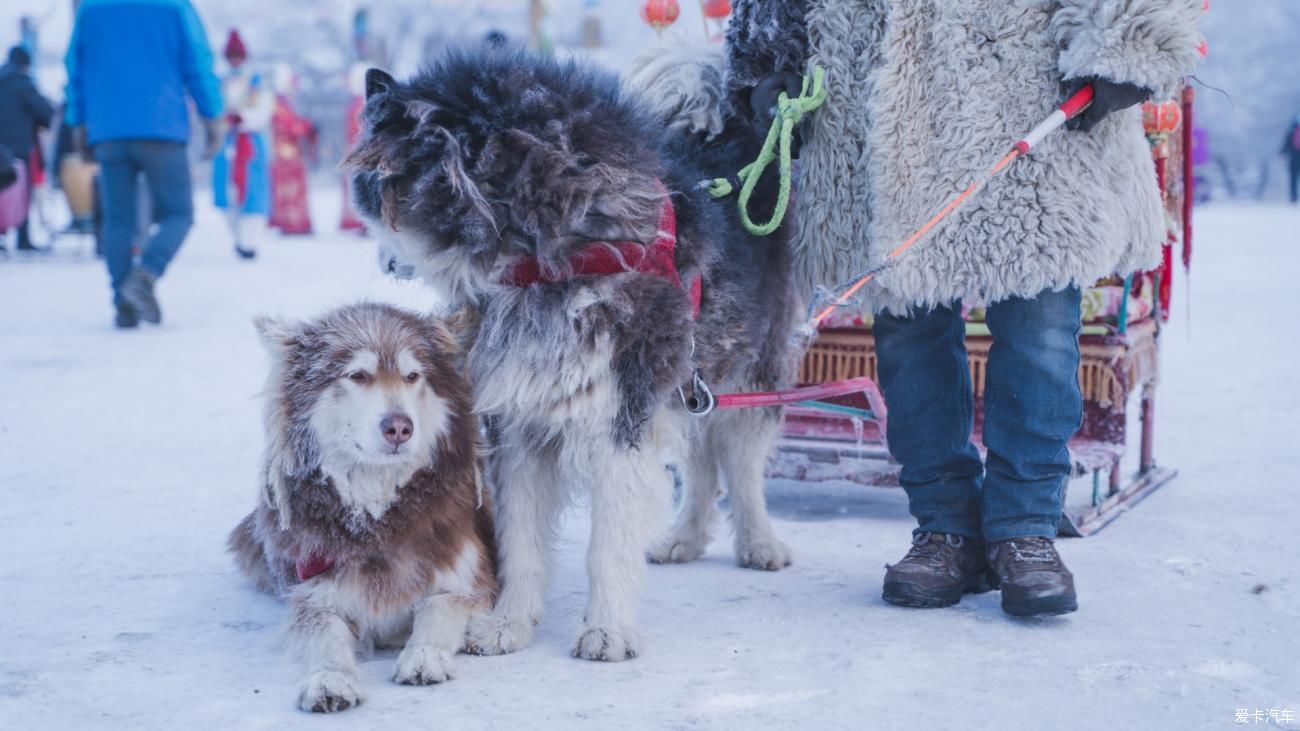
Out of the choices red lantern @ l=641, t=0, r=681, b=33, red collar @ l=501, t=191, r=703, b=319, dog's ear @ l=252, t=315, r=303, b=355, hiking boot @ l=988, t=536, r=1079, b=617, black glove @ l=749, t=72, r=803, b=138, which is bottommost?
hiking boot @ l=988, t=536, r=1079, b=617

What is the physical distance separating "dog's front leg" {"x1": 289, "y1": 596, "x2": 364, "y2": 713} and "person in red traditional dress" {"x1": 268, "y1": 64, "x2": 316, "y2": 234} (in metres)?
12.8

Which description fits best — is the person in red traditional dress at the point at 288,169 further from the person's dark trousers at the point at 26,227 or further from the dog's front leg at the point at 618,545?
the dog's front leg at the point at 618,545

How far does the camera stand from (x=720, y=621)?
8.44ft

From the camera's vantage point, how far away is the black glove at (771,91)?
2.70m

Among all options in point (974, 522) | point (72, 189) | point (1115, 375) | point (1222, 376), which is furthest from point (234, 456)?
point (72, 189)

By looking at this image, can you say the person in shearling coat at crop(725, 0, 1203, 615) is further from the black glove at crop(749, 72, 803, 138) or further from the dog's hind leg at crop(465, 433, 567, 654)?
the dog's hind leg at crop(465, 433, 567, 654)

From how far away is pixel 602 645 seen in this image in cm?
231

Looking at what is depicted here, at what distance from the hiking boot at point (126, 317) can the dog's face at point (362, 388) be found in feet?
A: 16.4

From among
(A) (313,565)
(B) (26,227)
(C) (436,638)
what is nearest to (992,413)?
(C) (436,638)

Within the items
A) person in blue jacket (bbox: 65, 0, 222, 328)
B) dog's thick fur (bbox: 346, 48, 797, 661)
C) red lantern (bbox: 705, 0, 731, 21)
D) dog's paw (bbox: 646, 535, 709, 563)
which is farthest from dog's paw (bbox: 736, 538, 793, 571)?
person in blue jacket (bbox: 65, 0, 222, 328)

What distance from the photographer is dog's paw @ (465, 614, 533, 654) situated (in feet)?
7.75

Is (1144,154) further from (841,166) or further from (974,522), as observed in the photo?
(974,522)

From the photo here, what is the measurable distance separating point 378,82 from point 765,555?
4.75ft

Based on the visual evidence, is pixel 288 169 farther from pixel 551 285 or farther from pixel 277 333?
pixel 551 285
